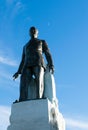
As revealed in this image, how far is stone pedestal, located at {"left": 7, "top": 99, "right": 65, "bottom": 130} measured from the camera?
28.6 feet

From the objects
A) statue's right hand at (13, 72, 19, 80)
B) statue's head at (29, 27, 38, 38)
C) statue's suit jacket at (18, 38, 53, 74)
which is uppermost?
statue's head at (29, 27, 38, 38)

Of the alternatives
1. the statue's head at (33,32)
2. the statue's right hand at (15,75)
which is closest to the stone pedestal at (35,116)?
the statue's right hand at (15,75)

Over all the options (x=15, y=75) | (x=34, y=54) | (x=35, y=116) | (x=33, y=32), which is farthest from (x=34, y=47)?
(x=35, y=116)

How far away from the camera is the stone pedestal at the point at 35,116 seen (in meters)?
8.71

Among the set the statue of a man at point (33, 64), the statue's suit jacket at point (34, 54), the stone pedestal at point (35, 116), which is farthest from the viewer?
the statue's suit jacket at point (34, 54)

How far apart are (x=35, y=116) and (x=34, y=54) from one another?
2.21 meters

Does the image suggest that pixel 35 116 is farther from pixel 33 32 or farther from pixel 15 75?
pixel 33 32

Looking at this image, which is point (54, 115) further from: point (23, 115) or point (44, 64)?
point (44, 64)

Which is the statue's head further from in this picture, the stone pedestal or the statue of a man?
the stone pedestal

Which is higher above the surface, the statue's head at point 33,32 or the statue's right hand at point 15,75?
the statue's head at point 33,32

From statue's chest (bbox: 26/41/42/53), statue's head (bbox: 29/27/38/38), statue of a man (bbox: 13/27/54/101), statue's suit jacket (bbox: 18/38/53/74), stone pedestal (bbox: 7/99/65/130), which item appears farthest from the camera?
statue's head (bbox: 29/27/38/38)

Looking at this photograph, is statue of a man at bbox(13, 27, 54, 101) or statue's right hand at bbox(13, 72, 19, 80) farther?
statue's right hand at bbox(13, 72, 19, 80)

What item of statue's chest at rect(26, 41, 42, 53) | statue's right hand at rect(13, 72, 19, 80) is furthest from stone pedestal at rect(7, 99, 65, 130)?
statue's chest at rect(26, 41, 42, 53)

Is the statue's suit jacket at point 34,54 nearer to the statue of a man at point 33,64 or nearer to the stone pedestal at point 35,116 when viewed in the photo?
the statue of a man at point 33,64
